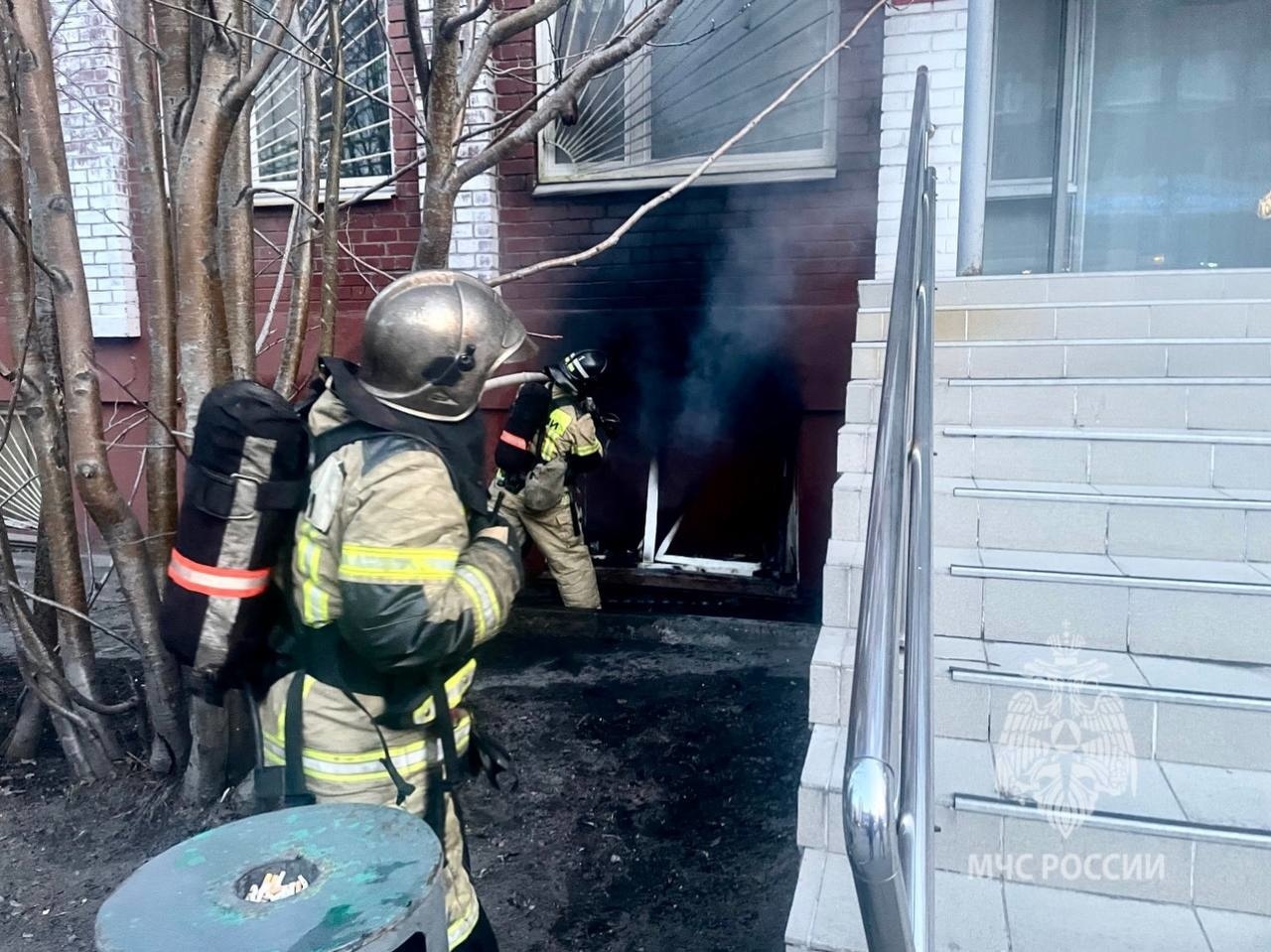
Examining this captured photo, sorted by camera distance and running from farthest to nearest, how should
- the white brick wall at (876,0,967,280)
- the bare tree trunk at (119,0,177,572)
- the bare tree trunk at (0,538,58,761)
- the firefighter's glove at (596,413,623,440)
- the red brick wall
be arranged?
the firefighter's glove at (596,413,623,440), the red brick wall, the white brick wall at (876,0,967,280), the bare tree trunk at (0,538,58,761), the bare tree trunk at (119,0,177,572)

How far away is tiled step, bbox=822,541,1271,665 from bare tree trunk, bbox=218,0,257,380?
2286mm

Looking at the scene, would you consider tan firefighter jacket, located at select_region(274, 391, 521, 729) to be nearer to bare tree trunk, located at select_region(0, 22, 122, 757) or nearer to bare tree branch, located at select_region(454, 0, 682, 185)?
bare tree branch, located at select_region(454, 0, 682, 185)

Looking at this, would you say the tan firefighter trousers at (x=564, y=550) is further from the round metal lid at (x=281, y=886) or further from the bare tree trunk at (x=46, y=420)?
the round metal lid at (x=281, y=886)

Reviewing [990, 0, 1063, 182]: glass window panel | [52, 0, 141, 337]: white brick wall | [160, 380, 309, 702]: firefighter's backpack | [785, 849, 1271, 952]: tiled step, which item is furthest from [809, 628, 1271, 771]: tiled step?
[52, 0, 141, 337]: white brick wall

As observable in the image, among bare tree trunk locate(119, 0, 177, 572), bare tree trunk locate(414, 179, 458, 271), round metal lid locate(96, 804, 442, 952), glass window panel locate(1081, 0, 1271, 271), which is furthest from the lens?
glass window panel locate(1081, 0, 1271, 271)

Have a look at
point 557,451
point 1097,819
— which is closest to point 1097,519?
point 1097,819

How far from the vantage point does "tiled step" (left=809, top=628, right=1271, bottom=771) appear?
2393 mm

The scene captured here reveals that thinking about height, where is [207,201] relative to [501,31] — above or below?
below

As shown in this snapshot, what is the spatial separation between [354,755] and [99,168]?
586cm

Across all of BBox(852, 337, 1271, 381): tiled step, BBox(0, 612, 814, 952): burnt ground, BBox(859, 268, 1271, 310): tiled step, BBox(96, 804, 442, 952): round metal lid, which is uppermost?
BBox(859, 268, 1271, 310): tiled step

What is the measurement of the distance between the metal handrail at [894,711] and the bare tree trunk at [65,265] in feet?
9.14

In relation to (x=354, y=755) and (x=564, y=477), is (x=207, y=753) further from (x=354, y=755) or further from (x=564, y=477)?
(x=564, y=477)

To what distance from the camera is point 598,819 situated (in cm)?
341

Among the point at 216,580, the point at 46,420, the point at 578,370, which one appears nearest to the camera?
the point at 216,580
